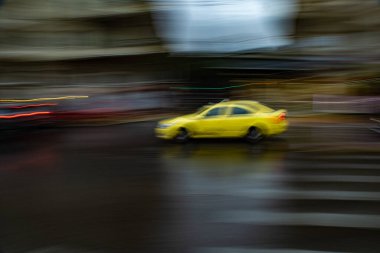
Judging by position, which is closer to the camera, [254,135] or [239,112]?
[254,135]

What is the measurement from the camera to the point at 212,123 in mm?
14273

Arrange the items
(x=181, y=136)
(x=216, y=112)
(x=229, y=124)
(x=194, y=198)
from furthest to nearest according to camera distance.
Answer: (x=181, y=136) < (x=216, y=112) < (x=229, y=124) < (x=194, y=198)

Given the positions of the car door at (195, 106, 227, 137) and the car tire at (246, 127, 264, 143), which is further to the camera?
the car door at (195, 106, 227, 137)

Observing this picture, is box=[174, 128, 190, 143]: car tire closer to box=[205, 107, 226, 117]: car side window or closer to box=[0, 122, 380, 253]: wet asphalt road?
box=[0, 122, 380, 253]: wet asphalt road

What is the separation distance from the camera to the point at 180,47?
35406 mm

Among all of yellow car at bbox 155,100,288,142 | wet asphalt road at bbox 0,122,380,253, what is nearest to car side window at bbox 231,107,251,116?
yellow car at bbox 155,100,288,142

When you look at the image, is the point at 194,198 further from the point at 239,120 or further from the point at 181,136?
the point at 181,136

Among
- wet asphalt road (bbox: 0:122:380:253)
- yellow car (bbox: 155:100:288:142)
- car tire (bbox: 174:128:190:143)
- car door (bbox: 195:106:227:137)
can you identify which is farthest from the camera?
car tire (bbox: 174:128:190:143)

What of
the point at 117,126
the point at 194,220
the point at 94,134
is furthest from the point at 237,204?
the point at 117,126

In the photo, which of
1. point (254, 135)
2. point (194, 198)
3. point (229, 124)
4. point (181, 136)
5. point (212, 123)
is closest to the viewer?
point (194, 198)

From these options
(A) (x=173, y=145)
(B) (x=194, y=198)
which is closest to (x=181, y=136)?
(A) (x=173, y=145)

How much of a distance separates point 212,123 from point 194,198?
22.1 feet

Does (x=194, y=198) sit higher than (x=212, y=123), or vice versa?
(x=212, y=123)

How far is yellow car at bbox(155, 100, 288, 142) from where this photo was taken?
14.0 m
